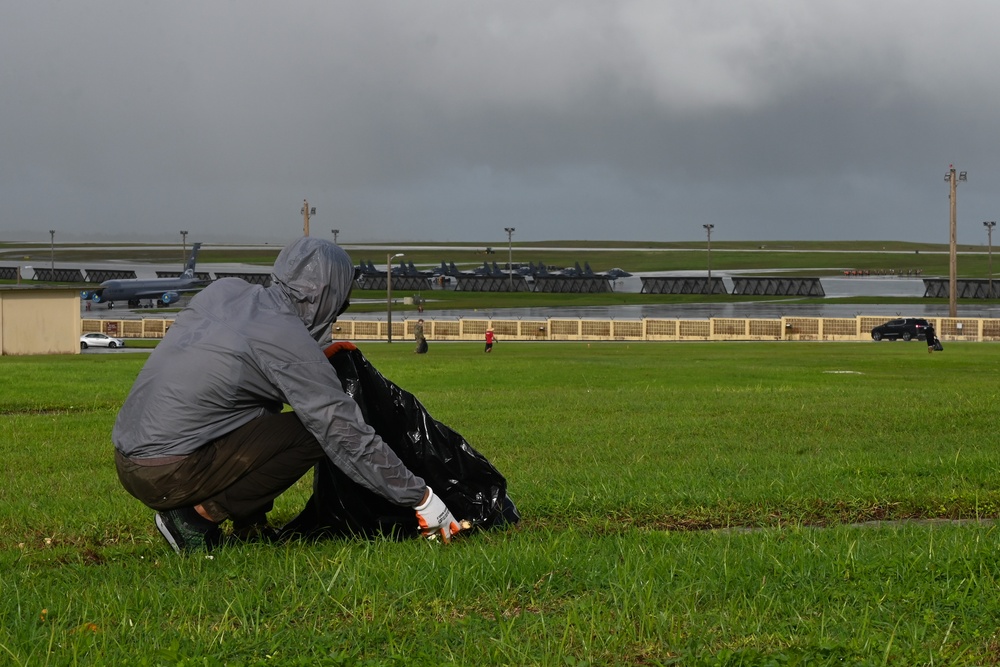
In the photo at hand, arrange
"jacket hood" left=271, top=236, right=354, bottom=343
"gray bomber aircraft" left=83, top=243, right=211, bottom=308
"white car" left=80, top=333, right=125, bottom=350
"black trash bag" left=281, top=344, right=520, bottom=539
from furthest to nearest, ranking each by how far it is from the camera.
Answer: "gray bomber aircraft" left=83, top=243, right=211, bottom=308
"white car" left=80, top=333, right=125, bottom=350
"black trash bag" left=281, top=344, right=520, bottom=539
"jacket hood" left=271, top=236, right=354, bottom=343

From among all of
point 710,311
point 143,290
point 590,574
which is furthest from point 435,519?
point 143,290

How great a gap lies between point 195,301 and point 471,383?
17.7 metres

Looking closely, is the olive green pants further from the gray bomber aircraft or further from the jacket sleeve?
the gray bomber aircraft

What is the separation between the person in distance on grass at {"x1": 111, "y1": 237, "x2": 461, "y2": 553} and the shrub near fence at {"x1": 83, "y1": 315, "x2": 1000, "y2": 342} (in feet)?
173

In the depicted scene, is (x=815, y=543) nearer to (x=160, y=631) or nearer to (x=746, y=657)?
(x=746, y=657)

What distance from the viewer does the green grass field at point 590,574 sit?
11.3 ft

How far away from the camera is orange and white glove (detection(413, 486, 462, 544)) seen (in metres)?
5.10

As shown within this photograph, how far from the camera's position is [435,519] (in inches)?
201

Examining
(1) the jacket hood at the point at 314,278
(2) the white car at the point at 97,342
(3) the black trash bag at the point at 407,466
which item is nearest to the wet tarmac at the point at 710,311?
(2) the white car at the point at 97,342

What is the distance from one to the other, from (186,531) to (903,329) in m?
51.8

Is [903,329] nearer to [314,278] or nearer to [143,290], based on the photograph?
[314,278]

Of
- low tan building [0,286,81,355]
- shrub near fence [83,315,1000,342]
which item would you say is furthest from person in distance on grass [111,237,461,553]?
shrub near fence [83,315,1000,342]

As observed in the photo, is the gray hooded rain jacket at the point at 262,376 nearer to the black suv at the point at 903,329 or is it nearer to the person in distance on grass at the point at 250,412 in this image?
the person in distance on grass at the point at 250,412

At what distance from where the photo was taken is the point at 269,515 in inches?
257
